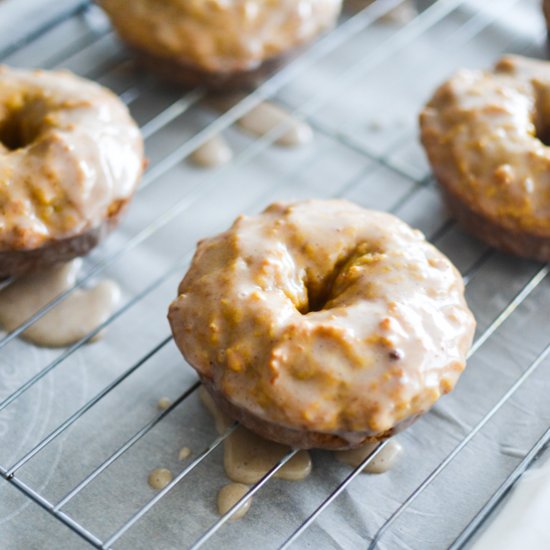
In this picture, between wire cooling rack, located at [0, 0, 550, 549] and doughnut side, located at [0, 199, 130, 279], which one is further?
doughnut side, located at [0, 199, 130, 279]

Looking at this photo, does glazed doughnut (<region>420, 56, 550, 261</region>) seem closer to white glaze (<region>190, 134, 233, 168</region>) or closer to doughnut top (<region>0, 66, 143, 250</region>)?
white glaze (<region>190, 134, 233, 168</region>)

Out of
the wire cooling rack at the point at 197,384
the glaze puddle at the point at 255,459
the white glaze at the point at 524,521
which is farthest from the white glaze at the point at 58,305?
the white glaze at the point at 524,521

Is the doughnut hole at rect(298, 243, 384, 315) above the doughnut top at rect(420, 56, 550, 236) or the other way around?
above

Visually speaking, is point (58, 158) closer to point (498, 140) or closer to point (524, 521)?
point (498, 140)

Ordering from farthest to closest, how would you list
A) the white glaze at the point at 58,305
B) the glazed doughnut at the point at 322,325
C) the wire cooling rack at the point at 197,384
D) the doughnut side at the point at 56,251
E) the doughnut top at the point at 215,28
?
the doughnut top at the point at 215,28 → the white glaze at the point at 58,305 → the doughnut side at the point at 56,251 → the wire cooling rack at the point at 197,384 → the glazed doughnut at the point at 322,325

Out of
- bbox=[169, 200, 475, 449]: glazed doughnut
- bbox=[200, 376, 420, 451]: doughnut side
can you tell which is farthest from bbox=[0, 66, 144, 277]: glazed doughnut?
bbox=[200, 376, 420, 451]: doughnut side

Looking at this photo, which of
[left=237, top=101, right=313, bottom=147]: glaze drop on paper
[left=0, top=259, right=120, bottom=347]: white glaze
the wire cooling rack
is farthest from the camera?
[left=237, top=101, right=313, bottom=147]: glaze drop on paper

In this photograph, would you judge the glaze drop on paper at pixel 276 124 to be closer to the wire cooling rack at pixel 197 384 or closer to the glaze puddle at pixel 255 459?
the wire cooling rack at pixel 197 384

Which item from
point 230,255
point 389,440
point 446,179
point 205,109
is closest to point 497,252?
point 446,179
